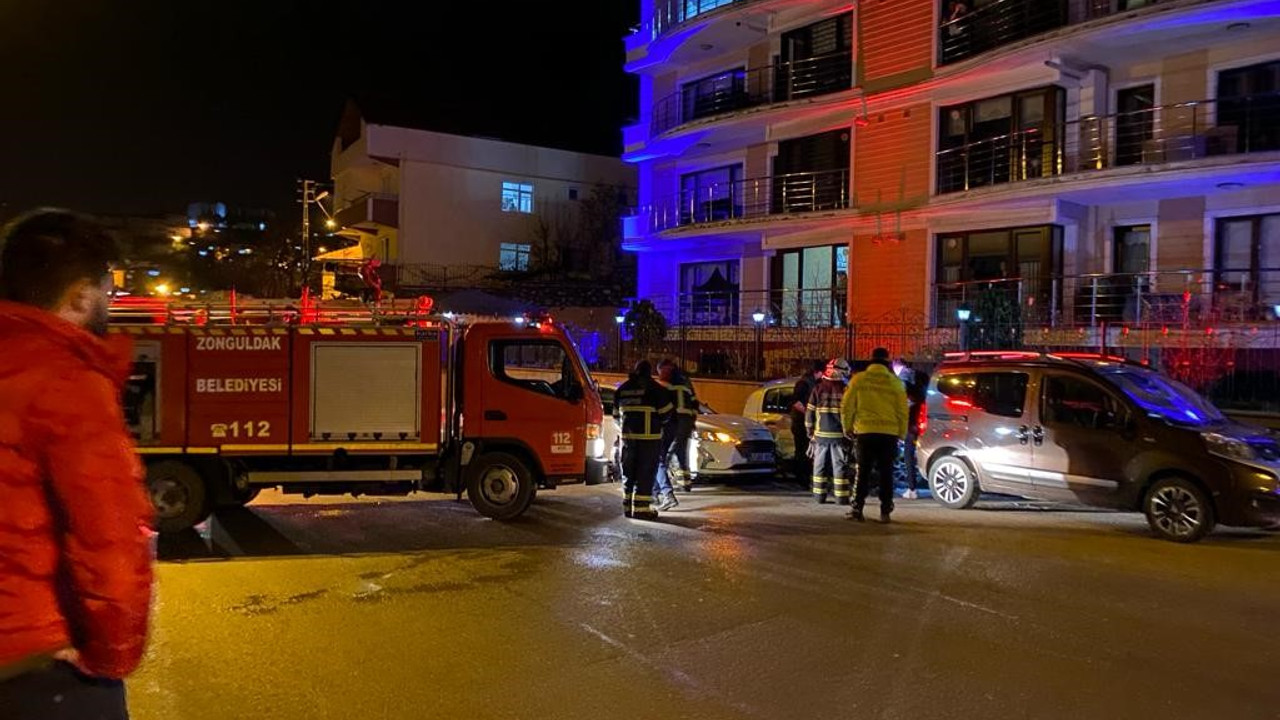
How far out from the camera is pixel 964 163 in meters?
21.8

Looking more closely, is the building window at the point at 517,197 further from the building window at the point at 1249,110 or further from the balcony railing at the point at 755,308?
the building window at the point at 1249,110

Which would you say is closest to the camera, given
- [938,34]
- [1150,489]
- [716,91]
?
[1150,489]

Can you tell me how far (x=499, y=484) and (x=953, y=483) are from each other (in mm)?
5441

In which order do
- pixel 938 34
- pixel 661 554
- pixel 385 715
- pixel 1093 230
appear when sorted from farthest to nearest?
pixel 938 34 < pixel 1093 230 < pixel 661 554 < pixel 385 715

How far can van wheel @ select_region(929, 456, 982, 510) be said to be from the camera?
11.1 metres

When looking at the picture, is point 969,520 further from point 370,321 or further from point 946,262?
point 946,262

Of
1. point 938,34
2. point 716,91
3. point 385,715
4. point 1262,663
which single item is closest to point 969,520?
point 1262,663

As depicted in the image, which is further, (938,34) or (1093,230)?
(938,34)

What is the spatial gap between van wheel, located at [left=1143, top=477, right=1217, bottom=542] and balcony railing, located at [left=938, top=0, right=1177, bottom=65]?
12374 mm

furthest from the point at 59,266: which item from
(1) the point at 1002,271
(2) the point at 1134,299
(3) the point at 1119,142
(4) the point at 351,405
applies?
(1) the point at 1002,271

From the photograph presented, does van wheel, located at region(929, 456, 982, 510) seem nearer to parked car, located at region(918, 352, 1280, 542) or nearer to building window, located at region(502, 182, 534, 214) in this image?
parked car, located at region(918, 352, 1280, 542)

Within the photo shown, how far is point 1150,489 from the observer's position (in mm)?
9297

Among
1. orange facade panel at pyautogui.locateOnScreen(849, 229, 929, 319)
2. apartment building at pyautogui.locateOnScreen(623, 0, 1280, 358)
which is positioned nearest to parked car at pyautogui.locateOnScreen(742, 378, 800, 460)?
apartment building at pyautogui.locateOnScreen(623, 0, 1280, 358)

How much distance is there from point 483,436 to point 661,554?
101 inches
